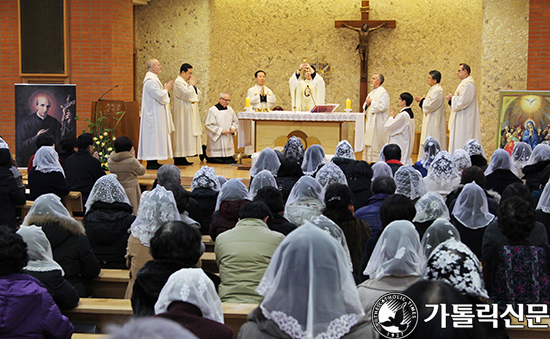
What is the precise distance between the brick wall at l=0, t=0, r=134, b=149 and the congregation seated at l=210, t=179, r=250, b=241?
7.01 meters

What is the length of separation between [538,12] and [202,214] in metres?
8.21

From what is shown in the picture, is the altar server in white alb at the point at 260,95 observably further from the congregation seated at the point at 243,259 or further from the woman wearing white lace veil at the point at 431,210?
the congregation seated at the point at 243,259

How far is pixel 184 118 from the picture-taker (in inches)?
472

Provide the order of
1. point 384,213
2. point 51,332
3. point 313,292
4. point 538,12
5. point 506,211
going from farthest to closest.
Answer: point 538,12 → point 384,213 → point 506,211 → point 51,332 → point 313,292

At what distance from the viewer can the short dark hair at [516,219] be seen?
3.71 meters

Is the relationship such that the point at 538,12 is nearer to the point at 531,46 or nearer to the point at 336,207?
the point at 531,46

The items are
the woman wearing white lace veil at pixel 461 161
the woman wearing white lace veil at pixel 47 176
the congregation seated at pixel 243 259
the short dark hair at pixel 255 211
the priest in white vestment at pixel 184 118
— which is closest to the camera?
the congregation seated at pixel 243 259

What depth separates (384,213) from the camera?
4070 millimetres

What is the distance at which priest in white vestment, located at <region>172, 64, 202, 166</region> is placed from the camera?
1180cm

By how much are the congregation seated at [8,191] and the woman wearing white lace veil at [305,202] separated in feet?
9.97

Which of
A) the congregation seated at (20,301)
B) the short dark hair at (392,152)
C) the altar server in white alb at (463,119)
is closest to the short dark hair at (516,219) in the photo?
the congregation seated at (20,301)

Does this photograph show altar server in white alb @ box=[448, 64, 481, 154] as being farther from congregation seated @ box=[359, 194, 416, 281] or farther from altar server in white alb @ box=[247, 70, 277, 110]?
congregation seated @ box=[359, 194, 416, 281]

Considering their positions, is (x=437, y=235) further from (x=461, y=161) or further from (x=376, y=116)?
(x=376, y=116)

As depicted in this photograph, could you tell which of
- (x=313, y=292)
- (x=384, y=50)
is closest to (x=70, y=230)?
(x=313, y=292)
